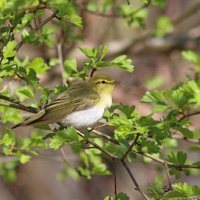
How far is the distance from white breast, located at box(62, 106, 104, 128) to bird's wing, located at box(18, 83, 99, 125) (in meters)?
0.03

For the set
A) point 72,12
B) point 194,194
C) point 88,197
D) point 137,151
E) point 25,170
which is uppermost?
point 72,12

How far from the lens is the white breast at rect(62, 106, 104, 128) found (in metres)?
2.73

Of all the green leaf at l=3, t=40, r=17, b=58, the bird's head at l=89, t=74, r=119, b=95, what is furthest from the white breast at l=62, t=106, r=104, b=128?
the green leaf at l=3, t=40, r=17, b=58

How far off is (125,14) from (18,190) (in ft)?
9.85

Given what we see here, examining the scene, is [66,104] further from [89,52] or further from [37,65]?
[89,52]

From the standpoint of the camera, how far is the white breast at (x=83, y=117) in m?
2.73

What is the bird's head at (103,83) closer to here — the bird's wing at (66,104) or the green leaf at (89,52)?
the bird's wing at (66,104)

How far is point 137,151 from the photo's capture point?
8.09 feet

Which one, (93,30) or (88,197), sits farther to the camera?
(88,197)

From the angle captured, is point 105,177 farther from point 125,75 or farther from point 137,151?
point 137,151

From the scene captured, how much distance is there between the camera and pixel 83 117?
2.78 m

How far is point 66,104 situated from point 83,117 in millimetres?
107

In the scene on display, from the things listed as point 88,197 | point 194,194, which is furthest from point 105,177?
point 194,194

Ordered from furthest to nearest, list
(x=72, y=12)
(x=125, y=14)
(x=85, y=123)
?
(x=125, y=14), (x=85, y=123), (x=72, y=12)
